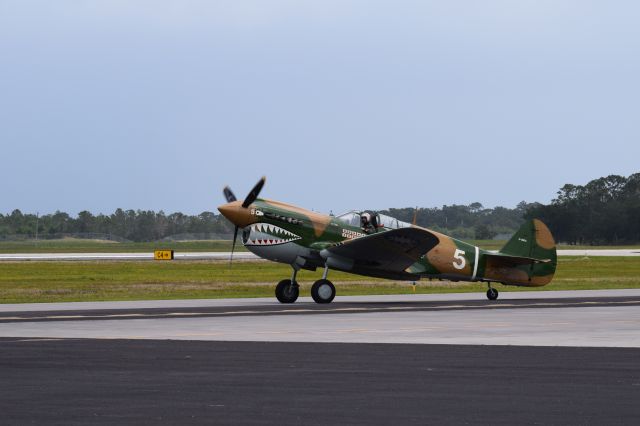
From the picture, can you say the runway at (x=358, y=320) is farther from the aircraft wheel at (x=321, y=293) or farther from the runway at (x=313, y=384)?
the runway at (x=313, y=384)

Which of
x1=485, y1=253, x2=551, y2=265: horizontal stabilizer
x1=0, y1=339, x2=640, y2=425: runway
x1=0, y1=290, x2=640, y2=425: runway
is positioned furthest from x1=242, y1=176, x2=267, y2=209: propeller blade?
x1=0, y1=339, x2=640, y2=425: runway

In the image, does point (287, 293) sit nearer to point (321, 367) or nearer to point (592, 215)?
point (321, 367)

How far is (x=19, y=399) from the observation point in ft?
45.7

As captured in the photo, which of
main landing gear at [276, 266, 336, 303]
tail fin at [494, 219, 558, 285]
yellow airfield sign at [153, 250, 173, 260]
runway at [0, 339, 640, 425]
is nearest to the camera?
runway at [0, 339, 640, 425]

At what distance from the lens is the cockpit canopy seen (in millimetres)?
38094

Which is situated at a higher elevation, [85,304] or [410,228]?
[410,228]

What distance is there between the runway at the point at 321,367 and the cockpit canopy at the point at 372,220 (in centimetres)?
592

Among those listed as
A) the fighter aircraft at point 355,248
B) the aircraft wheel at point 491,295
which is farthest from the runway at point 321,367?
the aircraft wheel at point 491,295

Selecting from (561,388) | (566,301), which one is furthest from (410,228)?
(561,388)

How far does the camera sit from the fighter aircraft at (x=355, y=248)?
120ft

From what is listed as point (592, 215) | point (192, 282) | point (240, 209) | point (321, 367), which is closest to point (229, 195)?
point (240, 209)

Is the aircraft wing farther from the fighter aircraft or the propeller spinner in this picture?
the propeller spinner

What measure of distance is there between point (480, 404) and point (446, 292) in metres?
32.7

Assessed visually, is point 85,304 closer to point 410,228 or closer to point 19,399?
point 410,228
